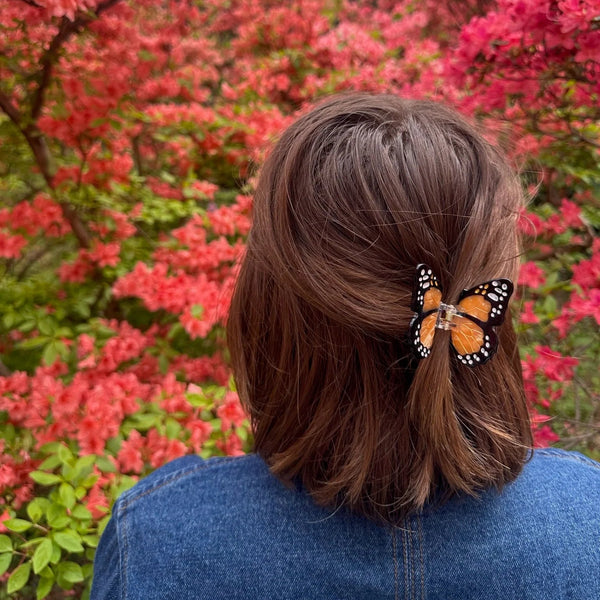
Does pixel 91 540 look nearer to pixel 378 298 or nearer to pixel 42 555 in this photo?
pixel 42 555

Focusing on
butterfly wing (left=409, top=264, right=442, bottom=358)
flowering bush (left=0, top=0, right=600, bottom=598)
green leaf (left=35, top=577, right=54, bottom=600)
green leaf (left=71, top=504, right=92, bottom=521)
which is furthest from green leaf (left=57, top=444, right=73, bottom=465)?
butterfly wing (left=409, top=264, right=442, bottom=358)

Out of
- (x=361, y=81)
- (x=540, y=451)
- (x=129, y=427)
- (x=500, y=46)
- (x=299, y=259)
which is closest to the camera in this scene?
(x=299, y=259)

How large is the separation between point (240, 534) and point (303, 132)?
0.55 meters

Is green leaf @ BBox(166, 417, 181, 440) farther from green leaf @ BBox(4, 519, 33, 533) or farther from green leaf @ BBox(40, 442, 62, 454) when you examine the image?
green leaf @ BBox(4, 519, 33, 533)

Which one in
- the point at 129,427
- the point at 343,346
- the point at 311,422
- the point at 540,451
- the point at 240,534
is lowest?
the point at 129,427

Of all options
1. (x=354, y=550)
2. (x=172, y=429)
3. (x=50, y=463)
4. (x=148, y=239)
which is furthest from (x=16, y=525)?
(x=148, y=239)

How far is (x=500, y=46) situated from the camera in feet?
4.88

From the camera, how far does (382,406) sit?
0.64m

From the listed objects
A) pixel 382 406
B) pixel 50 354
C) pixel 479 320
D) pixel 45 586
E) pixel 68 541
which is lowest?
pixel 45 586

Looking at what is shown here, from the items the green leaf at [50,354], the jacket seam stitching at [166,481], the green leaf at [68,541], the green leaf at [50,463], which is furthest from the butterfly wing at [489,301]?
the green leaf at [50,354]

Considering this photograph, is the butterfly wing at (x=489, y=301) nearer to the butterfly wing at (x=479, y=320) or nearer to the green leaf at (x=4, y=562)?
the butterfly wing at (x=479, y=320)

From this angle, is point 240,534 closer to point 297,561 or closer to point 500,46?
point 297,561

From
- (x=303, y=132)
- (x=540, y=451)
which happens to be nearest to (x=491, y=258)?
(x=303, y=132)

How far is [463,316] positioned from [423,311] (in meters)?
0.05
